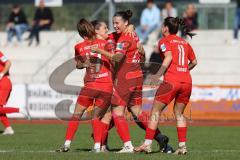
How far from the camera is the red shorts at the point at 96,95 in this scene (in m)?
13.8

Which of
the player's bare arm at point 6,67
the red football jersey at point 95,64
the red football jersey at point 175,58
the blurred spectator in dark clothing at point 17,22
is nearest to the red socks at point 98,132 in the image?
the red football jersey at point 95,64

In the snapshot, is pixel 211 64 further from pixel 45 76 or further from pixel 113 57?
pixel 113 57

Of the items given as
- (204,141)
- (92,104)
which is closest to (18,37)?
(204,141)

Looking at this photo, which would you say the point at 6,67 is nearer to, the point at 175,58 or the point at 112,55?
the point at 112,55

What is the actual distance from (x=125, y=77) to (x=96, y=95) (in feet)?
1.91

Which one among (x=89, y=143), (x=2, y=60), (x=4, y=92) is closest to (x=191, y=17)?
(x=4, y=92)

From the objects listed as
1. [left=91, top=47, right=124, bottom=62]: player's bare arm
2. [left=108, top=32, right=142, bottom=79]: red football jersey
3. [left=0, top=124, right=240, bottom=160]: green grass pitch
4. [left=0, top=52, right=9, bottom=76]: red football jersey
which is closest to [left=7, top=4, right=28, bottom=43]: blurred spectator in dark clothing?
[left=0, top=124, right=240, bottom=160]: green grass pitch

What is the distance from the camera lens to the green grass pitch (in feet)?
42.4

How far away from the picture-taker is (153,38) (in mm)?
31984

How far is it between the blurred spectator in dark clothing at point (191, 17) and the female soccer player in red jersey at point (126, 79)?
52.3ft

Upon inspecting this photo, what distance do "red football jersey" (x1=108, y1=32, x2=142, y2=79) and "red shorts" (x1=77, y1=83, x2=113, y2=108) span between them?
32cm

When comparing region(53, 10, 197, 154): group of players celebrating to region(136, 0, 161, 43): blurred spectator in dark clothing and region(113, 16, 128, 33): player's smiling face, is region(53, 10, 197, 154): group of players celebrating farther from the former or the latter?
region(136, 0, 161, 43): blurred spectator in dark clothing

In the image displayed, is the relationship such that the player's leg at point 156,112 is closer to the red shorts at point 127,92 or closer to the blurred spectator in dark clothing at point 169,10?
the red shorts at point 127,92

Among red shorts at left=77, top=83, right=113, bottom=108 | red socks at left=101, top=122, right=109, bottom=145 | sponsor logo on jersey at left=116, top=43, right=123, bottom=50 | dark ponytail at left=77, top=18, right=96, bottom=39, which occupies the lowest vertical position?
red socks at left=101, top=122, right=109, bottom=145
